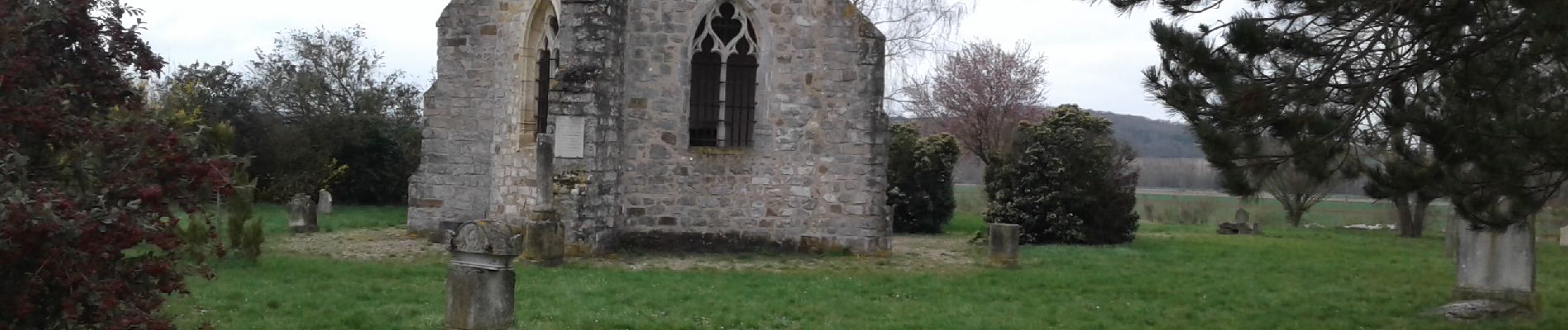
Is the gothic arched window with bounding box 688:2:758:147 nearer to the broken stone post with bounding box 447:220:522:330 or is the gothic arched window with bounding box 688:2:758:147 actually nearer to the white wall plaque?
the white wall plaque

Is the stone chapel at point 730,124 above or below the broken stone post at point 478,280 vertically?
above

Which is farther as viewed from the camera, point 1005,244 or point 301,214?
point 301,214

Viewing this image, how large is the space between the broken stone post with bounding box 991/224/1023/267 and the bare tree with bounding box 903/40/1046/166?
1701cm

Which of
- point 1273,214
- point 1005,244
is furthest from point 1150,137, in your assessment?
point 1005,244

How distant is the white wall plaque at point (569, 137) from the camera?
1438 centimetres

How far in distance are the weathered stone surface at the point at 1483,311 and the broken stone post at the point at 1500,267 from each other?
11 cm

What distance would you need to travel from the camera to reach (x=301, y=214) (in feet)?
59.6

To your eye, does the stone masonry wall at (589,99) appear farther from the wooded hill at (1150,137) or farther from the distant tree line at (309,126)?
the wooded hill at (1150,137)

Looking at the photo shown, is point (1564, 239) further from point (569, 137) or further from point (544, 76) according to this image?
point (544, 76)

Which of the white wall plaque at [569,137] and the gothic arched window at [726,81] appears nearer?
the white wall plaque at [569,137]

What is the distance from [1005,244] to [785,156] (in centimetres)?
314

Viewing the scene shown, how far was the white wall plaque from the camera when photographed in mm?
14375

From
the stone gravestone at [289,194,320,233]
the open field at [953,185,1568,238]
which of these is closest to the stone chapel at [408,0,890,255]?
the stone gravestone at [289,194,320,233]

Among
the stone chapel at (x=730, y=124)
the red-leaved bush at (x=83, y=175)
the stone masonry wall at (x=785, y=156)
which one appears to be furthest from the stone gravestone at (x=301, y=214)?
the red-leaved bush at (x=83, y=175)
